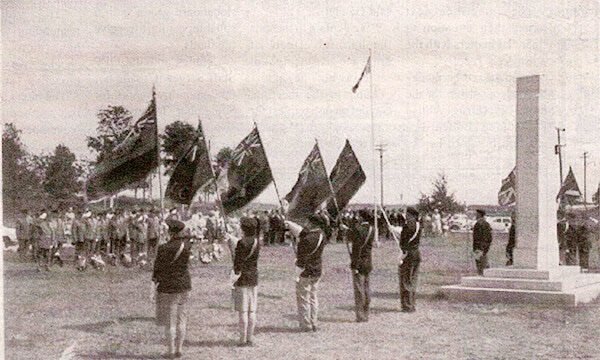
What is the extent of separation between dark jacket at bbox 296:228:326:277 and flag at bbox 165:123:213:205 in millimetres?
1625

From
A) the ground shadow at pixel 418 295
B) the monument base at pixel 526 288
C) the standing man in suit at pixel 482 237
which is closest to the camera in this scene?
the monument base at pixel 526 288

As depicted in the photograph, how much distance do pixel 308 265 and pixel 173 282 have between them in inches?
98.2

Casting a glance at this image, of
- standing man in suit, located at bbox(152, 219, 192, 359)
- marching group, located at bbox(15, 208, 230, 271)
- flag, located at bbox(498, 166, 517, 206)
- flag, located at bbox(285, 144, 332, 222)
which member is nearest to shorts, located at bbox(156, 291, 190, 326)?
standing man in suit, located at bbox(152, 219, 192, 359)

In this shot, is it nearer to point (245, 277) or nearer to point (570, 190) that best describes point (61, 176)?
point (245, 277)

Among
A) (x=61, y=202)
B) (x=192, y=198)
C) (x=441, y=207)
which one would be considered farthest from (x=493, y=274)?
(x=441, y=207)

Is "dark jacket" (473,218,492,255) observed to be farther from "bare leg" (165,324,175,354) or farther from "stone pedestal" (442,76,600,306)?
"bare leg" (165,324,175,354)

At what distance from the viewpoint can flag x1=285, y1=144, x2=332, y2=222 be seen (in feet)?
47.5

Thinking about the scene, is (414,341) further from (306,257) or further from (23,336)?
(23,336)

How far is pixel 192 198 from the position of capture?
1179cm

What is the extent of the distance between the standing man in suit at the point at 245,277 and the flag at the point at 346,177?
779 centimetres

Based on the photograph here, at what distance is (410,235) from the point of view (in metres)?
12.9

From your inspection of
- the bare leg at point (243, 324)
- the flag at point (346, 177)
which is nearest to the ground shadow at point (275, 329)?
the bare leg at point (243, 324)

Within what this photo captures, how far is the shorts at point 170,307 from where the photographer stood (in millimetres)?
9188

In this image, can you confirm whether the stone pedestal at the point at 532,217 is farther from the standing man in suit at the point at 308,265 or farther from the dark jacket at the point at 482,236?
the standing man in suit at the point at 308,265
